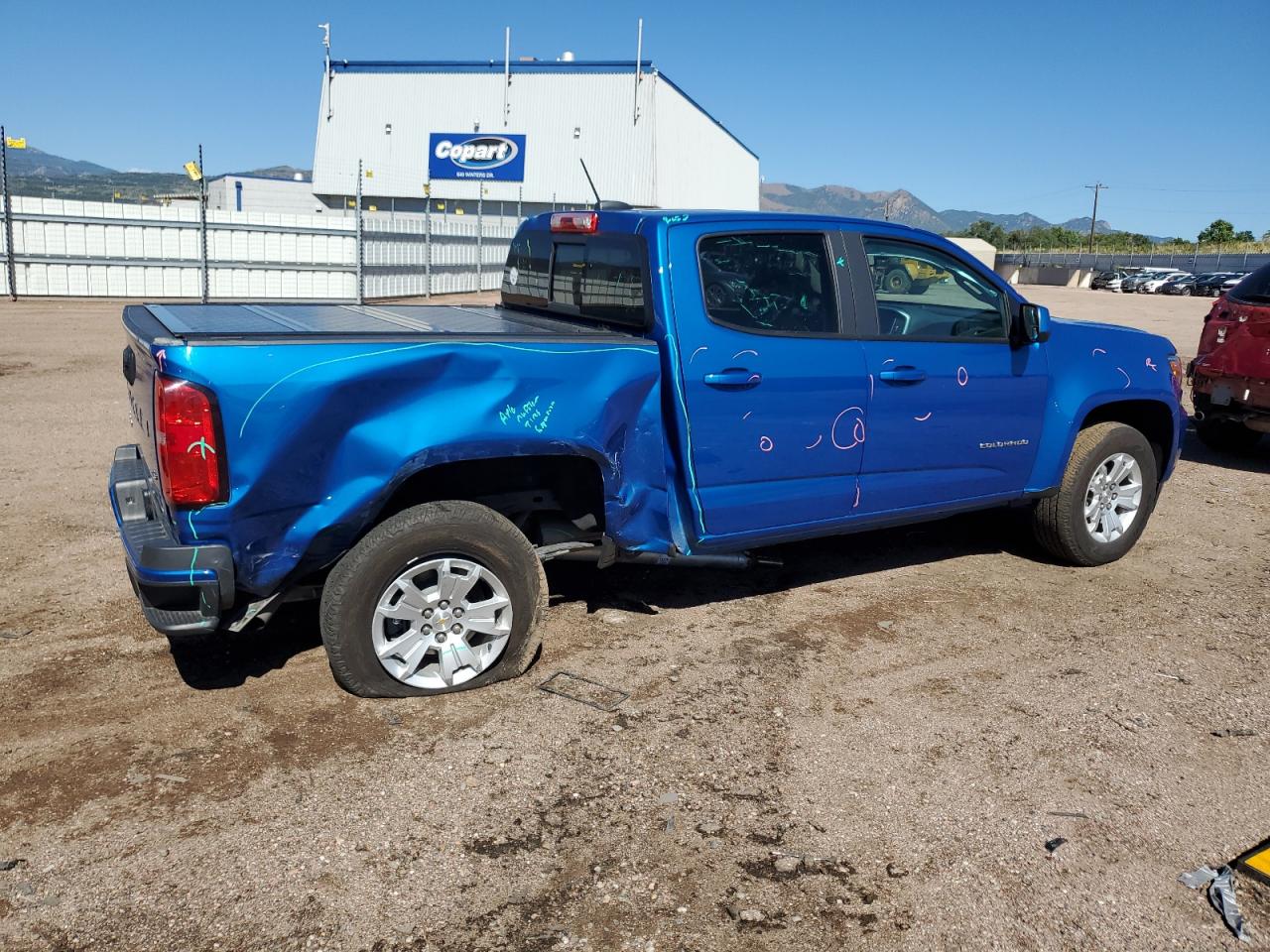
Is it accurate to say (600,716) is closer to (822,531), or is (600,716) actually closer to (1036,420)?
(822,531)

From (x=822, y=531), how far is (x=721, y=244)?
1.39 m

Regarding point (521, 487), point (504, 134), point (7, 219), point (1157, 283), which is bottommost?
point (521, 487)

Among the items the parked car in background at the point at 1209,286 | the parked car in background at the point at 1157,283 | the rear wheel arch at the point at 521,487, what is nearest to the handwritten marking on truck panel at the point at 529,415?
the rear wheel arch at the point at 521,487

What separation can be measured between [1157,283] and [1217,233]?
4534 cm

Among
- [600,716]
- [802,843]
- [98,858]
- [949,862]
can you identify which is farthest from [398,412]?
[949,862]

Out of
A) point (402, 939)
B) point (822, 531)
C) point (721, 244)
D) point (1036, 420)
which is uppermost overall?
point (721, 244)

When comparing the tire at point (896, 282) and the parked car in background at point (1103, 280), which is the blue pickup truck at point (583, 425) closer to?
the tire at point (896, 282)

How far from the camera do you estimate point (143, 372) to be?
3.76 metres

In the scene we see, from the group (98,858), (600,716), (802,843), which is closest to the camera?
(98,858)

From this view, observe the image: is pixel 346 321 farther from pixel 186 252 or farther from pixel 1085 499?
pixel 186 252

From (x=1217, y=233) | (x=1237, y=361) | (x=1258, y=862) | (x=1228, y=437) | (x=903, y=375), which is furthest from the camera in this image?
(x=1217, y=233)

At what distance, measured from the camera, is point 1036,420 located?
5.46m

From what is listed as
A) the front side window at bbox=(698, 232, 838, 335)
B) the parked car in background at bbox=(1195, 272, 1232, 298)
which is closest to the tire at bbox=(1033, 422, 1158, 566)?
the front side window at bbox=(698, 232, 838, 335)

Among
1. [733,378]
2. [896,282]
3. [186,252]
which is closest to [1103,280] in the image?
[186,252]
